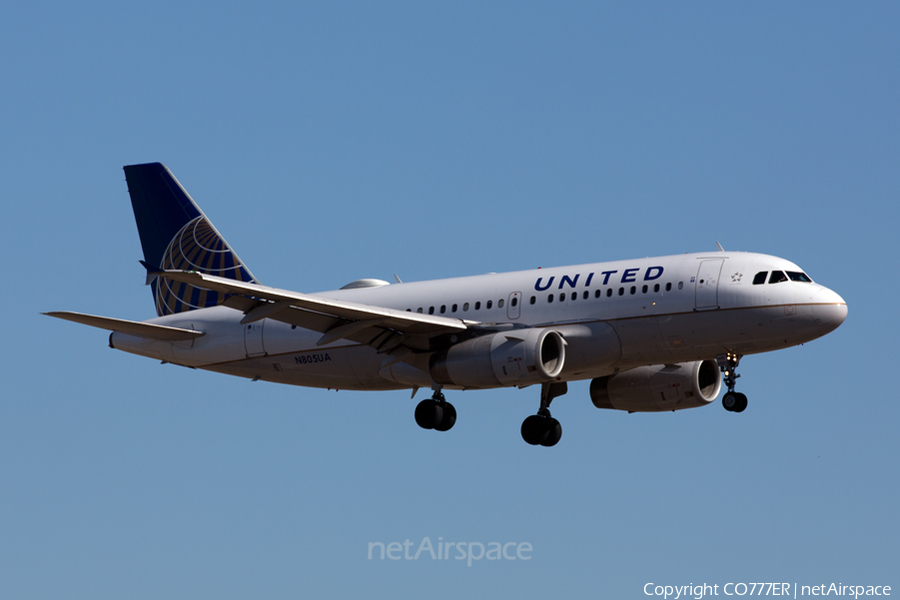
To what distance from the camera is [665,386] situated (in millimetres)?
44406

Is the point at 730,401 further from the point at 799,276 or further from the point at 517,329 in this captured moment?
the point at 517,329

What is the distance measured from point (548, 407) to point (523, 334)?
6.69 metres

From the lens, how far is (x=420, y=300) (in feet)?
141

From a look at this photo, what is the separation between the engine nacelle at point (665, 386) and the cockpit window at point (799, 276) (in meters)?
6.66

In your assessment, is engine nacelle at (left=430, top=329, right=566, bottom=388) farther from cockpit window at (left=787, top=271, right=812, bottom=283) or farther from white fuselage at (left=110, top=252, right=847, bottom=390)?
cockpit window at (left=787, top=271, right=812, bottom=283)

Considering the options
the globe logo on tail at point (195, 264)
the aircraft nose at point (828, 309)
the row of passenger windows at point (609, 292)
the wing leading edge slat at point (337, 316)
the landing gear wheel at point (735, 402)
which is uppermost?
the globe logo on tail at point (195, 264)

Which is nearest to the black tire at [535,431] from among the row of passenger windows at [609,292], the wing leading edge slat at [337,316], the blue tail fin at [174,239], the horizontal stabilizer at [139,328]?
the wing leading edge slat at [337,316]

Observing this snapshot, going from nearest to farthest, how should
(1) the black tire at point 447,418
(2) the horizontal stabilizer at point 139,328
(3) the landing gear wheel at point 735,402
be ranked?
1. (3) the landing gear wheel at point 735,402
2. (2) the horizontal stabilizer at point 139,328
3. (1) the black tire at point 447,418

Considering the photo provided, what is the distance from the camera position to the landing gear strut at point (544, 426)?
44625 millimetres

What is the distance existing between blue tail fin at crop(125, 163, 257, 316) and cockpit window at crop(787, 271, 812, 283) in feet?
65.2

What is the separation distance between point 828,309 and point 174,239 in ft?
81.8

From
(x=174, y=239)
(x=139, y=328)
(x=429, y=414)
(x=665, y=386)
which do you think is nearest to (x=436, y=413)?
(x=429, y=414)

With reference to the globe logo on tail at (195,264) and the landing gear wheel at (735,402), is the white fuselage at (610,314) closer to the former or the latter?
the landing gear wheel at (735,402)

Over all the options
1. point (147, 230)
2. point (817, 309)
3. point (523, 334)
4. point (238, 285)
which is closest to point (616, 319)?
point (523, 334)
